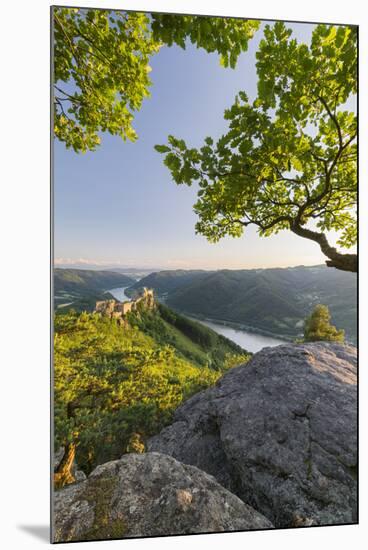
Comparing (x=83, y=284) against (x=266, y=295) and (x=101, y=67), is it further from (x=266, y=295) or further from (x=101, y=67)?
(x=266, y=295)

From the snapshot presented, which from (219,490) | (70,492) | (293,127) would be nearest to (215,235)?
(293,127)

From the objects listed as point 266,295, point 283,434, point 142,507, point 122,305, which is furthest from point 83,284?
point 283,434

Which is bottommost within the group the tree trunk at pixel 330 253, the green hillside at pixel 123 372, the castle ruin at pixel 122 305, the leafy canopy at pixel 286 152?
the green hillside at pixel 123 372

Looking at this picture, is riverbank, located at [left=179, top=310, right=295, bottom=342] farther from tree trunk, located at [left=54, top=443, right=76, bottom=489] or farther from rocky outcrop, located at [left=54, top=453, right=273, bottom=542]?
tree trunk, located at [left=54, top=443, right=76, bottom=489]

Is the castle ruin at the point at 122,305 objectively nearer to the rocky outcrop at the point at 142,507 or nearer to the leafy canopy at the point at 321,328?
the rocky outcrop at the point at 142,507

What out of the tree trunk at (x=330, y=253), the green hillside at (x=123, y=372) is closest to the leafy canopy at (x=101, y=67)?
the tree trunk at (x=330, y=253)

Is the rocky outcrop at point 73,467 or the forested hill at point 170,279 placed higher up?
the forested hill at point 170,279

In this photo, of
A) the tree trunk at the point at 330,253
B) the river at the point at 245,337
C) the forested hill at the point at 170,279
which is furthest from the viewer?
the river at the point at 245,337

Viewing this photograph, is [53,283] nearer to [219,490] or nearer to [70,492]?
[70,492]

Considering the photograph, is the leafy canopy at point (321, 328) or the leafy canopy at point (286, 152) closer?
the leafy canopy at point (286, 152)
